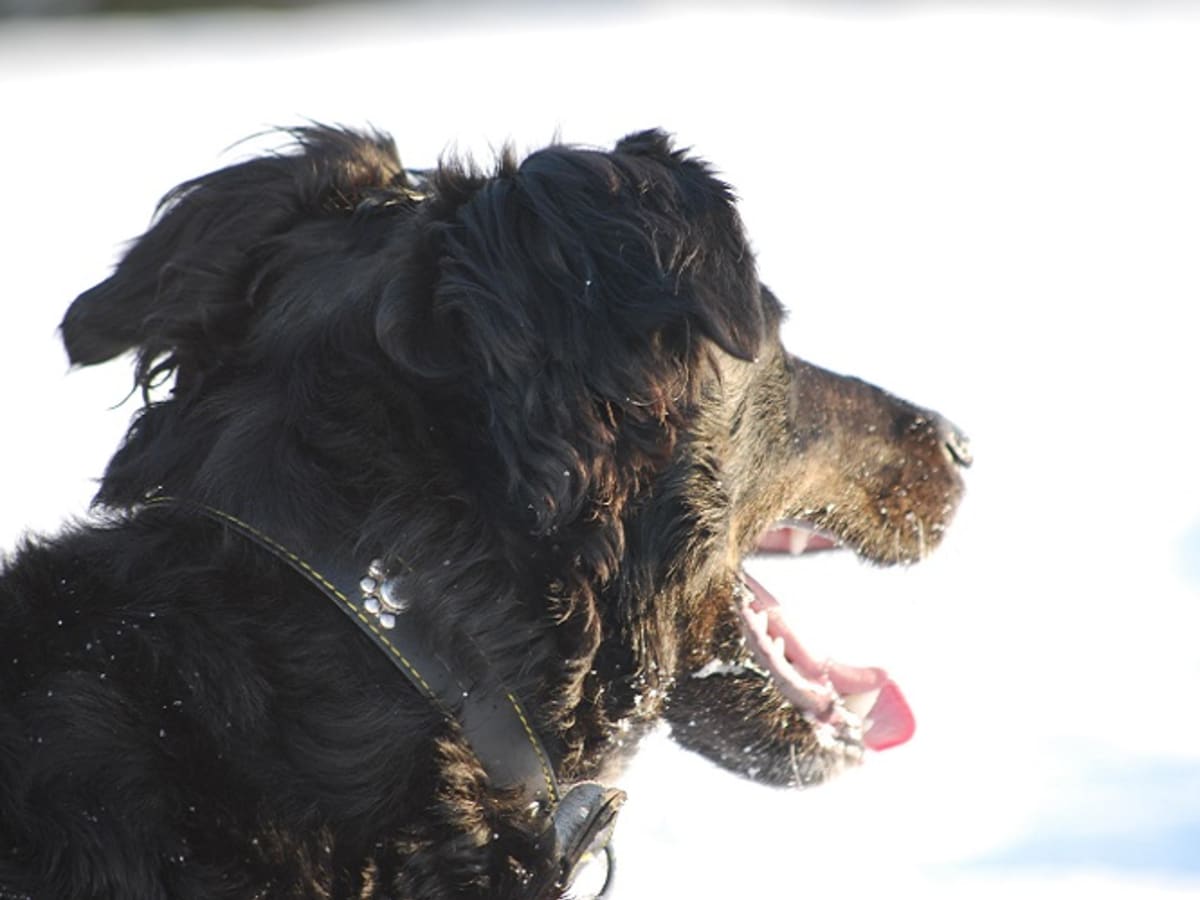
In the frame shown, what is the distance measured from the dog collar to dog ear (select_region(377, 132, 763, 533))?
279 millimetres

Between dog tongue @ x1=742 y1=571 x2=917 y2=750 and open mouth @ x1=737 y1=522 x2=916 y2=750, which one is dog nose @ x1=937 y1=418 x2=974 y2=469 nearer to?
open mouth @ x1=737 y1=522 x2=916 y2=750

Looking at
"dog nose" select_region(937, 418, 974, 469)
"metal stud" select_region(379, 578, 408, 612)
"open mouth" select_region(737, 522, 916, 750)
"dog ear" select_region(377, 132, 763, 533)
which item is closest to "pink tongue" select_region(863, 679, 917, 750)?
"open mouth" select_region(737, 522, 916, 750)

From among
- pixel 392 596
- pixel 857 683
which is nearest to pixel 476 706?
pixel 392 596

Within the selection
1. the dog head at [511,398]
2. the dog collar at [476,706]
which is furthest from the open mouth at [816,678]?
the dog collar at [476,706]

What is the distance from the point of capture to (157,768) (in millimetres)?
2287

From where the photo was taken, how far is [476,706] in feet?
8.31

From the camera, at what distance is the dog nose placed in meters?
3.68

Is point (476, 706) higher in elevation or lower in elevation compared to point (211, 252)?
lower

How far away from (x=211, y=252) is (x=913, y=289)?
16.7ft

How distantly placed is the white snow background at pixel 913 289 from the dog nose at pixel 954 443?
287mm

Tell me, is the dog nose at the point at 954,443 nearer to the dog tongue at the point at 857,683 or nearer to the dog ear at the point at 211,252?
the dog tongue at the point at 857,683

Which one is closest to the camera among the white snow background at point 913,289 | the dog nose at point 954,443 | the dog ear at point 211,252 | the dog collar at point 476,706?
the dog collar at point 476,706

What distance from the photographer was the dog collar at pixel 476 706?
2.47 meters

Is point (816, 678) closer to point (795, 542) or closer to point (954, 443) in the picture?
point (795, 542)
